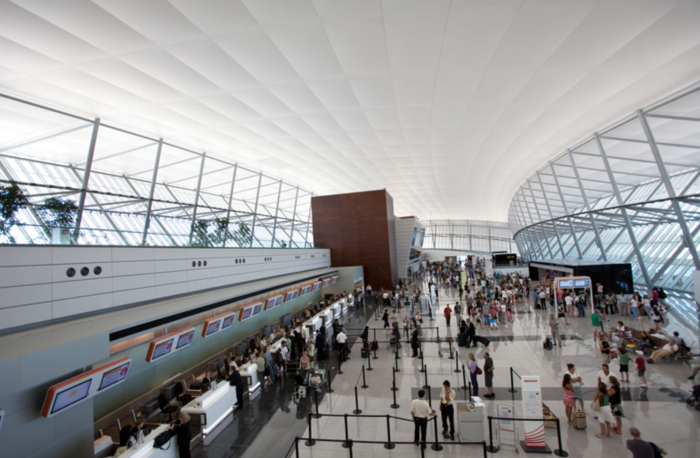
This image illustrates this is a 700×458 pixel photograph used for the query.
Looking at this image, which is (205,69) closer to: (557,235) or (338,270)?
(338,270)

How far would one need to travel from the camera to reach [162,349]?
7855 mm

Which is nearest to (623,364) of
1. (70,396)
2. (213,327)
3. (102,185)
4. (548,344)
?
(548,344)

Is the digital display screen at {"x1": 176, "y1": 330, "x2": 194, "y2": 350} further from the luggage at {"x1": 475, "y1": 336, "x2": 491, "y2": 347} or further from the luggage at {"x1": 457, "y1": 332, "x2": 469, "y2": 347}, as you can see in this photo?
the luggage at {"x1": 475, "y1": 336, "x2": 491, "y2": 347}

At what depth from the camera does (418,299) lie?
71.0 ft

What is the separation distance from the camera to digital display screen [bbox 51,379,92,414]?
15.8 ft

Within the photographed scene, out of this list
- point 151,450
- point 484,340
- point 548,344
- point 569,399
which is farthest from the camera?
point 484,340

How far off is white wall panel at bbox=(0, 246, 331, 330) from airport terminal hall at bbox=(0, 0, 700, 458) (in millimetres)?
48

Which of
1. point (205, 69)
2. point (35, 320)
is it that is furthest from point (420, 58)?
point (35, 320)

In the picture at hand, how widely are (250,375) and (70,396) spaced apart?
475 centimetres

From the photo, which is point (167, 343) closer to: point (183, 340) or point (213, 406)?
point (183, 340)

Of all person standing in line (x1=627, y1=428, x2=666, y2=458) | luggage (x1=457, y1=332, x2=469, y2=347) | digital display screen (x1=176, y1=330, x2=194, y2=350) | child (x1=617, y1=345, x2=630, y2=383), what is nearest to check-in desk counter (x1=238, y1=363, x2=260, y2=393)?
digital display screen (x1=176, y1=330, x2=194, y2=350)

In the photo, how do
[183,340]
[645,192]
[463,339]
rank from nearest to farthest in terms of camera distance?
1. [183,340]
2. [463,339]
3. [645,192]

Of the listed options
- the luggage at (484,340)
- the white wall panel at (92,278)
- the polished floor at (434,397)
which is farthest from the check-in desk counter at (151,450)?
the luggage at (484,340)

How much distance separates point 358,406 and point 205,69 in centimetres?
980
